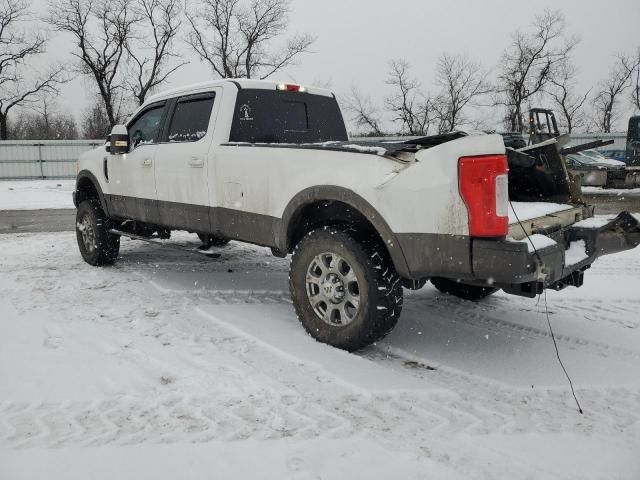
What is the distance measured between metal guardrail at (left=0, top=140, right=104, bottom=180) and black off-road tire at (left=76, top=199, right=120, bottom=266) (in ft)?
67.6

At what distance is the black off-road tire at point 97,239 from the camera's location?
6.26 meters

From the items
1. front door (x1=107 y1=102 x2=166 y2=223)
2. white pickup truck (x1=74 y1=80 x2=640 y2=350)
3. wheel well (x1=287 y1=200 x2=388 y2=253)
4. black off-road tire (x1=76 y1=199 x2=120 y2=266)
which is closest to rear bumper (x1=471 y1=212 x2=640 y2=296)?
white pickup truck (x1=74 y1=80 x2=640 y2=350)

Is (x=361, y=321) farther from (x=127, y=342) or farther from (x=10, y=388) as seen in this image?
(x=10, y=388)

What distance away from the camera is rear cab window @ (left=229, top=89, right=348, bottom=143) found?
4.69 meters

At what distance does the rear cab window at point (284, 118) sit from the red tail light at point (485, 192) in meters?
2.33

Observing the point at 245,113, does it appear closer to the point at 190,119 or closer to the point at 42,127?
the point at 190,119

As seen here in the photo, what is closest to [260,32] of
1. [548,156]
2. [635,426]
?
[548,156]

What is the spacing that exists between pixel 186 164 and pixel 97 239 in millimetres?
2130

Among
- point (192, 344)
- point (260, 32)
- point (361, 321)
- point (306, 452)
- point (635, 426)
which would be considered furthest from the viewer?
point (260, 32)

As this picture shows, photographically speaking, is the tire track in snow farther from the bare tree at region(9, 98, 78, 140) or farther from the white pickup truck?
the bare tree at region(9, 98, 78, 140)

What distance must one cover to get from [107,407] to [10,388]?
2.21ft

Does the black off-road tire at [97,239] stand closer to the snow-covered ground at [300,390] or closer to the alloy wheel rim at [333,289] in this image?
the snow-covered ground at [300,390]

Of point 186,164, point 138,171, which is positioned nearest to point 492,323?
point 186,164

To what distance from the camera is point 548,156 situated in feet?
13.6
